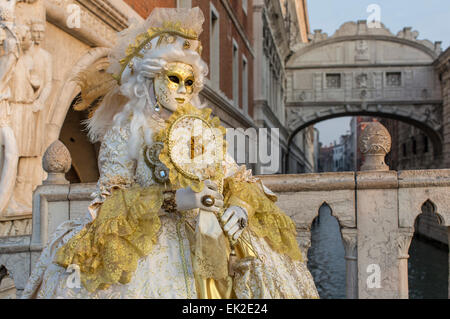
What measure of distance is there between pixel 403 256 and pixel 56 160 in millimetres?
2692

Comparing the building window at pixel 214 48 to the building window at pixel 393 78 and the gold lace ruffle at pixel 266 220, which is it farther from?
the building window at pixel 393 78

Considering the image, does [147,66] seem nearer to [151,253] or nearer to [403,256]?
[151,253]

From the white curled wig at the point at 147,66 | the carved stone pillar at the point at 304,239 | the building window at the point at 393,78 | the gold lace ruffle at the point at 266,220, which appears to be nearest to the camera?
the gold lace ruffle at the point at 266,220

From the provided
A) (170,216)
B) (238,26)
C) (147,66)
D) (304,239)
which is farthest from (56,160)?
(238,26)

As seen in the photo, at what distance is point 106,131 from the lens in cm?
243

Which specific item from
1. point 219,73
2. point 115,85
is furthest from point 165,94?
point 219,73

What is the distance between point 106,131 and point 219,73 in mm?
9905

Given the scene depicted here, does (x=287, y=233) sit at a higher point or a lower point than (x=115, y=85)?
lower

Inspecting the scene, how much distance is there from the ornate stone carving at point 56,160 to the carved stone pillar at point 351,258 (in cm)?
220

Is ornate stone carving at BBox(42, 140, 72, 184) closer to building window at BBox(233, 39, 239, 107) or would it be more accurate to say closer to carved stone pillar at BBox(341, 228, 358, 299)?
carved stone pillar at BBox(341, 228, 358, 299)

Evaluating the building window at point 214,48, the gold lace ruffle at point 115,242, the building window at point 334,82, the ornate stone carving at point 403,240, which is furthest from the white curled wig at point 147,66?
the building window at point 334,82

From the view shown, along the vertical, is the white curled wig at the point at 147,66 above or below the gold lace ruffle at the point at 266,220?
above

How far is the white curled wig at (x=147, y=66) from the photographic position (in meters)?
2.17
